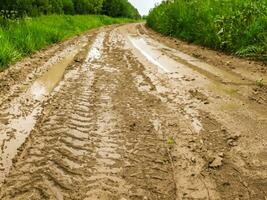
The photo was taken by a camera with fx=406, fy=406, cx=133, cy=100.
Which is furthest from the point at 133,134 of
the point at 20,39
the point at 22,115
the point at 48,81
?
the point at 20,39

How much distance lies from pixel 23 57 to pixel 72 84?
136 inches

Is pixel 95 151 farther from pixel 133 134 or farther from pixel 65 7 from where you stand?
pixel 65 7

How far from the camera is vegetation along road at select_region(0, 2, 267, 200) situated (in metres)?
2.89

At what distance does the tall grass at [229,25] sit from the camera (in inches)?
352

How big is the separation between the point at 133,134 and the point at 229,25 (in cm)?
702

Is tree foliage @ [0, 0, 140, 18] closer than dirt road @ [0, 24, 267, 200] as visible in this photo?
No

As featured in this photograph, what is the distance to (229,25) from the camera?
1011cm

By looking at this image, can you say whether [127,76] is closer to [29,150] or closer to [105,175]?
[29,150]

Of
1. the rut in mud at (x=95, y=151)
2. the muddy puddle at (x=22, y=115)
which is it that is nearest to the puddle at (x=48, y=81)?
the muddy puddle at (x=22, y=115)

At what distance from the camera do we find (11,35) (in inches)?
389

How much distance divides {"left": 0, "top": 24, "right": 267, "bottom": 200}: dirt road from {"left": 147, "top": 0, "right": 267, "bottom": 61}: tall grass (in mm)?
2186

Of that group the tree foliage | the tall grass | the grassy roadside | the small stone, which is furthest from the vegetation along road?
the tree foliage

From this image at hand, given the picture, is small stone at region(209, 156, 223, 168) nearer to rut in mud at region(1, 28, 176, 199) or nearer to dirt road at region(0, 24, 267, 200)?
dirt road at region(0, 24, 267, 200)

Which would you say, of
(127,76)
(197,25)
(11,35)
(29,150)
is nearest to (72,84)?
(127,76)
